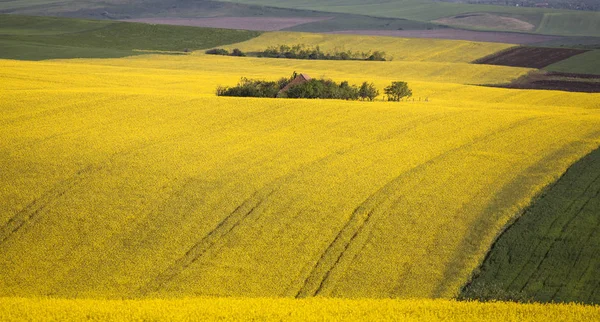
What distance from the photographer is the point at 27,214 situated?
27922mm

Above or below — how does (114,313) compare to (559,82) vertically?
above

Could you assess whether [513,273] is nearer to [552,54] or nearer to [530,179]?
[530,179]

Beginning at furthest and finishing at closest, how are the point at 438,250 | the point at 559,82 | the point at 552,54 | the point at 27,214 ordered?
the point at 552,54
the point at 559,82
the point at 27,214
the point at 438,250

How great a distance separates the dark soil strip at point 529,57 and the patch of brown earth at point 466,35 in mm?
13106

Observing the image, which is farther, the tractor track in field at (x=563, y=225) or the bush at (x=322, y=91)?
the bush at (x=322, y=91)

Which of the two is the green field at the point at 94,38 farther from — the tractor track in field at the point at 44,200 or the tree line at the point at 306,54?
the tractor track in field at the point at 44,200

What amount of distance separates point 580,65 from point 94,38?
5787 centimetres

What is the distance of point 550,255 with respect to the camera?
24.9 m

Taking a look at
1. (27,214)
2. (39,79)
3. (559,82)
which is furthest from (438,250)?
(559,82)

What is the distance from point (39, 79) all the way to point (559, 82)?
43.3 meters

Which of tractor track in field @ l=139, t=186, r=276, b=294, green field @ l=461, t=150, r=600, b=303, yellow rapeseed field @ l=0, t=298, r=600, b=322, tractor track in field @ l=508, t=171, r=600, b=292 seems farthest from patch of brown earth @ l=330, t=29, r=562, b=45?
yellow rapeseed field @ l=0, t=298, r=600, b=322

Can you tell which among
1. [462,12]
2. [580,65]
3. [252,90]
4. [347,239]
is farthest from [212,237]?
[462,12]

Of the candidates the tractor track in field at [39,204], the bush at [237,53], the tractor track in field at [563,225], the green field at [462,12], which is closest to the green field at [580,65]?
the bush at [237,53]

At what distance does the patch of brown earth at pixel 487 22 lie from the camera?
A: 468 ft
